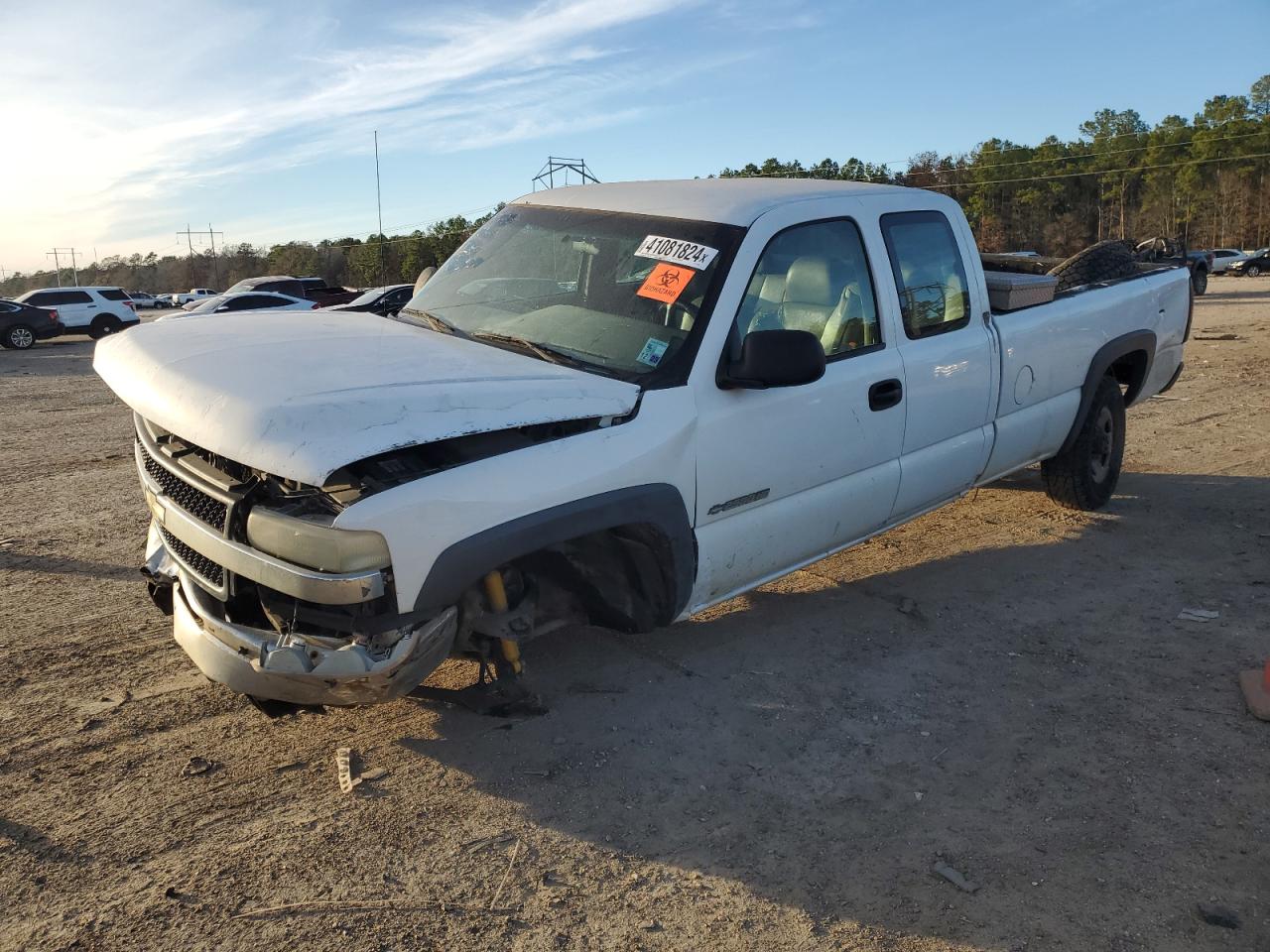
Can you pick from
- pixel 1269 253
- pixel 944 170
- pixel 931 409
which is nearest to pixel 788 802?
pixel 931 409

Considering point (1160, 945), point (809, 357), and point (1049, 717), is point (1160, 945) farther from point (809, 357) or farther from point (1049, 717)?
point (809, 357)

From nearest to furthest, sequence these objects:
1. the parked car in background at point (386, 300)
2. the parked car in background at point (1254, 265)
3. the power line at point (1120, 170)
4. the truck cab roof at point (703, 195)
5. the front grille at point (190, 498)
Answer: the front grille at point (190, 498)
the truck cab roof at point (703, 195)
the parked car in background at point (386, 300)
the parked car in background at point (1254, 265)
the power line at point (1120, 170)

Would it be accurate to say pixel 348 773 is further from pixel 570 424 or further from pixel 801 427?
pixel 801 427

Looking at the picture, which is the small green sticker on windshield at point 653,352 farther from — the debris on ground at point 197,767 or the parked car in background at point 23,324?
the parked car in background at point 23,324

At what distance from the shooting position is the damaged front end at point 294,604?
267cm

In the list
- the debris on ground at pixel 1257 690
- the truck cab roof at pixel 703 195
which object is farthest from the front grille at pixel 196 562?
the debris on ground at pixel 1257 690

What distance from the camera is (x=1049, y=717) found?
3.68 metres

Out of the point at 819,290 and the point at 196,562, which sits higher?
the point at 819,290

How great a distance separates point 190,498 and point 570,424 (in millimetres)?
1242

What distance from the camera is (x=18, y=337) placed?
25281 millimetres

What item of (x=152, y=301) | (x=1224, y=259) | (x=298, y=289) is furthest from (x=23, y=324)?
(x=152, y=301)

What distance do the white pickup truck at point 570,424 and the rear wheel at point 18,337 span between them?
25419 millimetres

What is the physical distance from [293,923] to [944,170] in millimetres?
88982

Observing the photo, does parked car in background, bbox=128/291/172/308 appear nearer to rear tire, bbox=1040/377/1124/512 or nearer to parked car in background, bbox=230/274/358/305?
parked car in background, bbox=230/274/358/305
